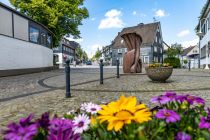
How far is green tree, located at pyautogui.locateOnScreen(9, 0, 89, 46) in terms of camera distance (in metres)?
27.7

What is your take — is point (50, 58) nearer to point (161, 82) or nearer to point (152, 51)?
point (161, 82)

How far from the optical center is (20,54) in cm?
1817

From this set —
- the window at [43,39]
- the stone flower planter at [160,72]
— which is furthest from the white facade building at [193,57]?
the stone flower planter at [160,72]

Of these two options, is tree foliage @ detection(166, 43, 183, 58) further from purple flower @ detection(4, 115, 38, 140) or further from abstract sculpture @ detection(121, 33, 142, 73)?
purple flower @ detection(4, 115, 38, 140)

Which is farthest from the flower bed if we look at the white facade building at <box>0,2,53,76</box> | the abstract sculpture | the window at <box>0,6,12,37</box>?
the window at <box>0,6,12,37</box>

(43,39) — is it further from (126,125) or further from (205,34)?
(126,125)

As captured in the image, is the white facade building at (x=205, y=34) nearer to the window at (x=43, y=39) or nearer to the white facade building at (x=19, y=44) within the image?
the window at (x=43, y=39)

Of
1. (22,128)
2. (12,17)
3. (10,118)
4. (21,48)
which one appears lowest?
(10,118)

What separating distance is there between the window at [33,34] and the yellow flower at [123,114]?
Answer: 20.2 m

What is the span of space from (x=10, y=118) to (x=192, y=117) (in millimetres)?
3760

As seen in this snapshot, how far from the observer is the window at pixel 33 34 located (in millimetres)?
20672

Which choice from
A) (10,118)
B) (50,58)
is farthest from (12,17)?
(10,118)

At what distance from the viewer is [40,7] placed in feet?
90.6

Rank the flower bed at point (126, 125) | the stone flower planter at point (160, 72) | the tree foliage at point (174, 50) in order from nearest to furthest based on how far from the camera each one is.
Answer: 1. the flower bed at point (126, 125)
2. the stone flower planter at point (160, 72)
3. the tree foliage at point (174, 50)
